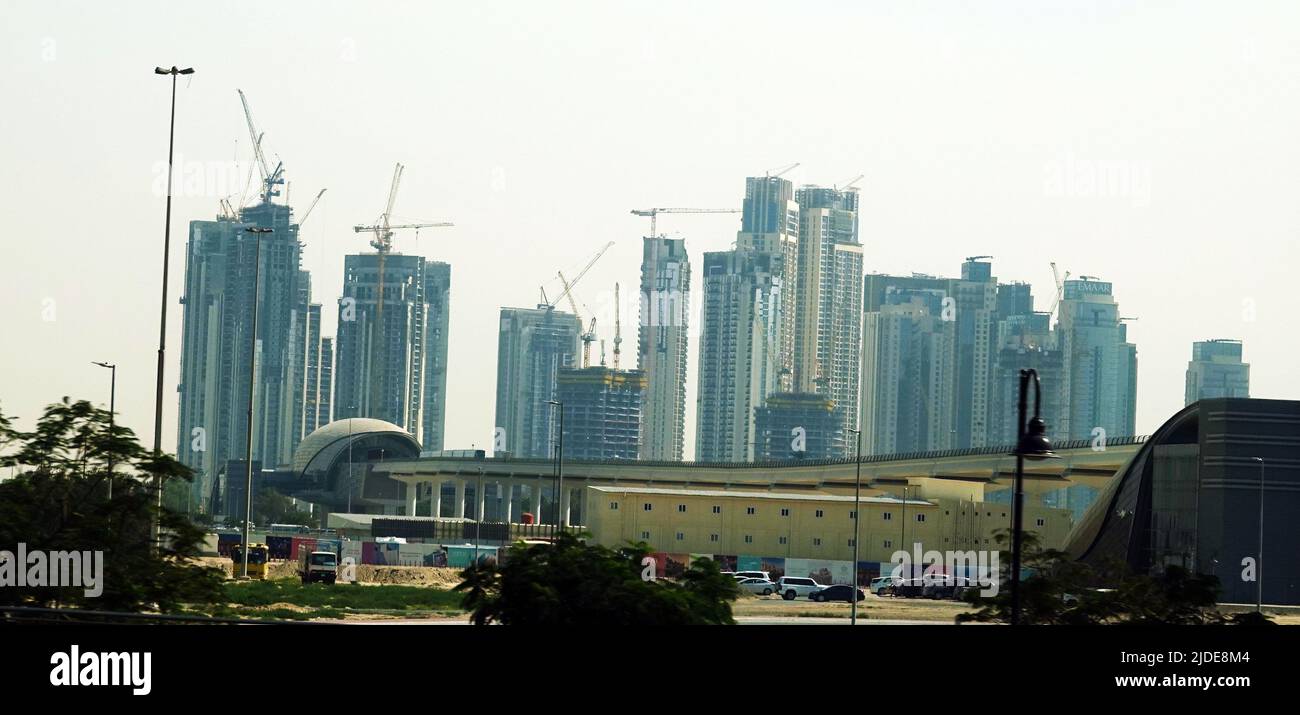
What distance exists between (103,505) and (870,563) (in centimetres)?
9465

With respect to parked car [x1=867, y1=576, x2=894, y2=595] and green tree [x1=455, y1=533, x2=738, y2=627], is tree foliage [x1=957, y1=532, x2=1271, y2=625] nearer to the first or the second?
green tree [x1=455, y1=533, x2=738, y2=627]

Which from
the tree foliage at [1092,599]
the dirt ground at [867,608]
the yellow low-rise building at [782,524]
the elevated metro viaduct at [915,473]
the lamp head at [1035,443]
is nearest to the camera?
the lamp head at [1035,443]

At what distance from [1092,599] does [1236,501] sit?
60.2m

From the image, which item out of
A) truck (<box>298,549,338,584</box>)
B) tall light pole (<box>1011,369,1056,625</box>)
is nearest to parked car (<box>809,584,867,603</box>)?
truck (<box>298,549,338,584</box>)

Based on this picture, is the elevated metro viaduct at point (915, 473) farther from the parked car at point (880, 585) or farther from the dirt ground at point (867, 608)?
the dirt ground at point (867, 608)

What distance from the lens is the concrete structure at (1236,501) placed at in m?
93.0

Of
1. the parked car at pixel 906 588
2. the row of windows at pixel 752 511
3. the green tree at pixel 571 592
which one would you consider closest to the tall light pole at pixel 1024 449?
the green tree at pixel 571 592

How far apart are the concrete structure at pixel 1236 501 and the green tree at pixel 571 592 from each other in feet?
226

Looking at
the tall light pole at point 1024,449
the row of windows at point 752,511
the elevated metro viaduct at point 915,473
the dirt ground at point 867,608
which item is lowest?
the dirt ground at point 867,608

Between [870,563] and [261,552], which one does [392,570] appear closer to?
[261,552]

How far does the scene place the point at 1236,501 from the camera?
309ft

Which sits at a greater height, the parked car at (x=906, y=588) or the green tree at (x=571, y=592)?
the green tree at (x=571, y=592)

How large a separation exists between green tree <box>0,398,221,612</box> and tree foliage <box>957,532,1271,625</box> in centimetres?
1645
